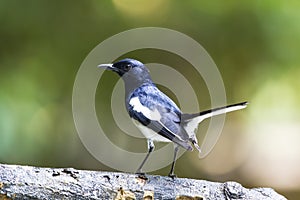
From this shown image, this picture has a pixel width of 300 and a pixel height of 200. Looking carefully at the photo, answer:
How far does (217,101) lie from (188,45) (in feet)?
0.89

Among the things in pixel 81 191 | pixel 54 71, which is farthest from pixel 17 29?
pixel 81 191

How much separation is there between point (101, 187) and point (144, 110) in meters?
0.23

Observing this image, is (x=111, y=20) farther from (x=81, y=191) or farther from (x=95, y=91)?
(x=81, y=191)

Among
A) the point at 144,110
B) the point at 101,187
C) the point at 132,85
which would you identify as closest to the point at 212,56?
A: the point at 132,85

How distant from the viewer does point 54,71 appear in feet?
6.95

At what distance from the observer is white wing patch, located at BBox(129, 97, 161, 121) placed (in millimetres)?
1162

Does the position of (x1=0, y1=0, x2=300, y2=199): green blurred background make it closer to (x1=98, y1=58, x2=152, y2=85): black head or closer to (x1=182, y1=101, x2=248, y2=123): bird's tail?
(x1=98, y1=58, x2=152, y2=85): black head

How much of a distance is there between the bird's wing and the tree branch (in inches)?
3.8

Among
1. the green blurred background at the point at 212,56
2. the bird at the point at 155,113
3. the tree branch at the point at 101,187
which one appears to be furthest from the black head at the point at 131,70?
the green blurred background at the point at 212,56

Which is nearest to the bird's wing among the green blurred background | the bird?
the bird

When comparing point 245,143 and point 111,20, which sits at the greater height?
point 111,20

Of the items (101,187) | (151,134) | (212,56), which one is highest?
(212,56)

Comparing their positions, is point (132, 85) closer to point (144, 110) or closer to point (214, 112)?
point (144, 110)

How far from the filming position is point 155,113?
46.3 inches
